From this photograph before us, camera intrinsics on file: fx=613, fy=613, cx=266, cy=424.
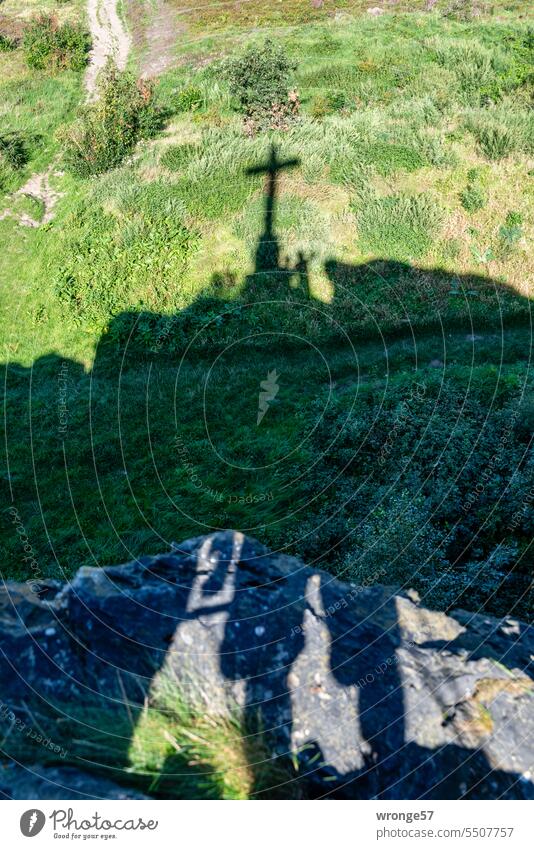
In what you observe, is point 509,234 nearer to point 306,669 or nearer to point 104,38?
point 306,669

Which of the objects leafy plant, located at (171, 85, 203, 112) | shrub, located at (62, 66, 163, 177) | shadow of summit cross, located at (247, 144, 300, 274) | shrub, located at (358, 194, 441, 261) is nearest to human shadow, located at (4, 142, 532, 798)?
shadow of summit cross, located at (247, 144, 300, 274)

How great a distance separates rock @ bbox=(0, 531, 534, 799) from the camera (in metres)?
6.84

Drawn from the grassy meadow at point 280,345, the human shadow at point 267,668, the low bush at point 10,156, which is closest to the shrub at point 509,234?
the grassy meadow at point 280,345

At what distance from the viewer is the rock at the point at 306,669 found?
684 cm

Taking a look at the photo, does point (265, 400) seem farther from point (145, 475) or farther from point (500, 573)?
point (500, 573)

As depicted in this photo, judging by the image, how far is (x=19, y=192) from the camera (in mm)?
25062

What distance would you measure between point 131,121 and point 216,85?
19.5 feet

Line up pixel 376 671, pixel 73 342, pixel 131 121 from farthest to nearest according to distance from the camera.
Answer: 1. pixel 131 121
2. pixel 73 342
3. pixel 376 671

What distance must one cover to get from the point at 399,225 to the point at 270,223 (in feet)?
14.4

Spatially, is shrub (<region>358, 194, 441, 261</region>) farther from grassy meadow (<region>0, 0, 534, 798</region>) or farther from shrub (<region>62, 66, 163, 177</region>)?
shrub (<region>62, 66, 163, 177</region>)

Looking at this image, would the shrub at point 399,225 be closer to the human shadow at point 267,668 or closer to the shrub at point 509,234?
the shrub at point 509,234

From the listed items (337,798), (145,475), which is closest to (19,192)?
(145,475)

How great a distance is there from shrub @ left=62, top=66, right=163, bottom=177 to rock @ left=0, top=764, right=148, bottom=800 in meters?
22.8

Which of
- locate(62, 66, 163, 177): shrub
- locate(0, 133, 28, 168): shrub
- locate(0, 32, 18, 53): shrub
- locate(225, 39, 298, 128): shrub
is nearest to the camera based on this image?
locate(62, 66, 163, 177): shrub
